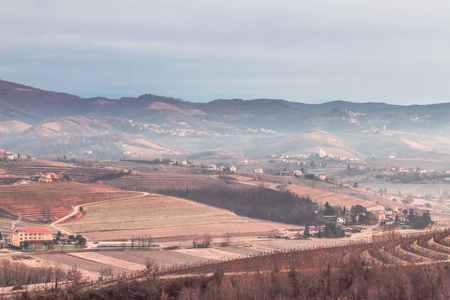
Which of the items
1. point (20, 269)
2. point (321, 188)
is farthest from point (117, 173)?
point (20, 269)

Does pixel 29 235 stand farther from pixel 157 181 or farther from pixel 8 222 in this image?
pixel 157 181

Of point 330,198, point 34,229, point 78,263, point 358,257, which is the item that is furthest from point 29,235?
point 330,198

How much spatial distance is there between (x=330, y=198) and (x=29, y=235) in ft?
227

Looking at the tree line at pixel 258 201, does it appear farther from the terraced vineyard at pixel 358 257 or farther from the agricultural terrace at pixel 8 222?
the terraced vineyard at pixel 358 257

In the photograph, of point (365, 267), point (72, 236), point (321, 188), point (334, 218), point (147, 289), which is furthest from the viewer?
point (321, 188)

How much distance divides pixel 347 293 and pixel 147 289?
12551 mm

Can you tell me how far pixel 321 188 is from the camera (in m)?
151

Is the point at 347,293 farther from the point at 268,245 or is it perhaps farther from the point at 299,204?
the point at 299,204

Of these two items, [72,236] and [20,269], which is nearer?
[20,269]

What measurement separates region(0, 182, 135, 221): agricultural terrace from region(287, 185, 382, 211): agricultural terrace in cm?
3413

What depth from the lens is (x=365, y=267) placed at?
2009 inches

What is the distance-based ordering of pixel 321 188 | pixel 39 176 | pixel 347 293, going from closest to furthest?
pixel 347 293 < pixel 39 176 < pixel 321 188

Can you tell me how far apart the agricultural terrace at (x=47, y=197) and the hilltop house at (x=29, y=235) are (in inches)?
517

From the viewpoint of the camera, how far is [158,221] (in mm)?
103250
